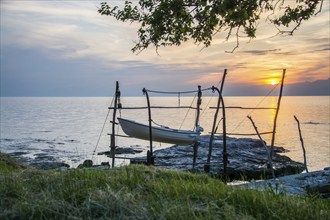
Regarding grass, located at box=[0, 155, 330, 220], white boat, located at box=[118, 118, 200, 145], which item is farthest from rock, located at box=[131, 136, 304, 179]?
grass, located at box=[0, 155, 330, 220]

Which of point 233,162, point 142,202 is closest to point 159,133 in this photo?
point 233,162

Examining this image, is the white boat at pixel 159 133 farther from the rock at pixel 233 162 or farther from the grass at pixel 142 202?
the grass at pixel 142 202

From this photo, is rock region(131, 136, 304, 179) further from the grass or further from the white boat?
the grass

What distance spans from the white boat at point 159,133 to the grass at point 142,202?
54.5ft

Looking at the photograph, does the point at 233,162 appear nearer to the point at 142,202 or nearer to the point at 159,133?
the point at 159,133

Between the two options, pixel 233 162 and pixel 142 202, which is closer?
pixel 142 202

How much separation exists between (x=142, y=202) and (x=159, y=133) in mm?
18768

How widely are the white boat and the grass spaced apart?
16.6 meters

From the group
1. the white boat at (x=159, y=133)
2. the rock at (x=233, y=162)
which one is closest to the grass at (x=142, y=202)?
the rock at (x=233, y=162)

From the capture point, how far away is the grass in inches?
143

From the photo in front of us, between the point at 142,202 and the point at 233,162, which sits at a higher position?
the point at 142,202

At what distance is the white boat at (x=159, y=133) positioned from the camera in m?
21.7

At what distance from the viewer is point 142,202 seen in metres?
3.96

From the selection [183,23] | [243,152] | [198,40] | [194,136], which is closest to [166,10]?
[183,23]
